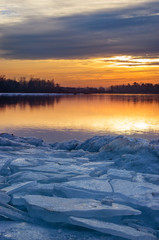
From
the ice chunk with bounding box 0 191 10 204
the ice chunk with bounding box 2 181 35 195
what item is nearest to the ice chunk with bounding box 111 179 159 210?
the ice chunk with bounding box 2 181 35 195

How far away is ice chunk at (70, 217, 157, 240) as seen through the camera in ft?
9.82

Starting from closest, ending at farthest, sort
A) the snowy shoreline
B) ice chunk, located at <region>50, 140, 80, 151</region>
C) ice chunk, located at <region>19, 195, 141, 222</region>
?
1. the snowy shoreline
2. ice chunk, located at <region>19, 195, 141, 222</region>
3. ice chunk, located at <region>50, 140, 80, 151</region>

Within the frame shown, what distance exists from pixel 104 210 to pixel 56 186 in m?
0.97

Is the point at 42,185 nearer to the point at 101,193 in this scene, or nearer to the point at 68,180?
the point at 68,180

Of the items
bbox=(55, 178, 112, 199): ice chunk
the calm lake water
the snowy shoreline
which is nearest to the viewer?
the snowy shoreline

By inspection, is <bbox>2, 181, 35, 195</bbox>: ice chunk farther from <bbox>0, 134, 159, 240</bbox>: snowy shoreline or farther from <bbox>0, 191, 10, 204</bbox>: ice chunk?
<bbox>0, 191, 10, 204</bbox>: ice chunk

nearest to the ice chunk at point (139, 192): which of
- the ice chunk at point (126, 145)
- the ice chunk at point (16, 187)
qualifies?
the ice chunk at point (16, 187)

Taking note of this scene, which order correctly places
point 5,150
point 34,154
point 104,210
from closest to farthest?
point 104,210 < point 34,154 < point 5,150

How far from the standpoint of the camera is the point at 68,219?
3.25 meters

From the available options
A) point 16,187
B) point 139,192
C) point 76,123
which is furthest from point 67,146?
point 76,123

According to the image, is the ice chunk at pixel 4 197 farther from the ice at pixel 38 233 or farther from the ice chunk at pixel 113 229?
the ice chunk at pixel 113 229

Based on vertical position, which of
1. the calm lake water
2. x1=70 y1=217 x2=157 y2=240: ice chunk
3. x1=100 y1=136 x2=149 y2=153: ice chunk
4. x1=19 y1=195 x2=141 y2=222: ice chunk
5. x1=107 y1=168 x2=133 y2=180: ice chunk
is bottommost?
the calm lake water

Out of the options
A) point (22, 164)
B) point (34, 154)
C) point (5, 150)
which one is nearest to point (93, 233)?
point (22, 164)

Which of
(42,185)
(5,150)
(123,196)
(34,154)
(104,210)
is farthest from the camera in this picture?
(5,150)
